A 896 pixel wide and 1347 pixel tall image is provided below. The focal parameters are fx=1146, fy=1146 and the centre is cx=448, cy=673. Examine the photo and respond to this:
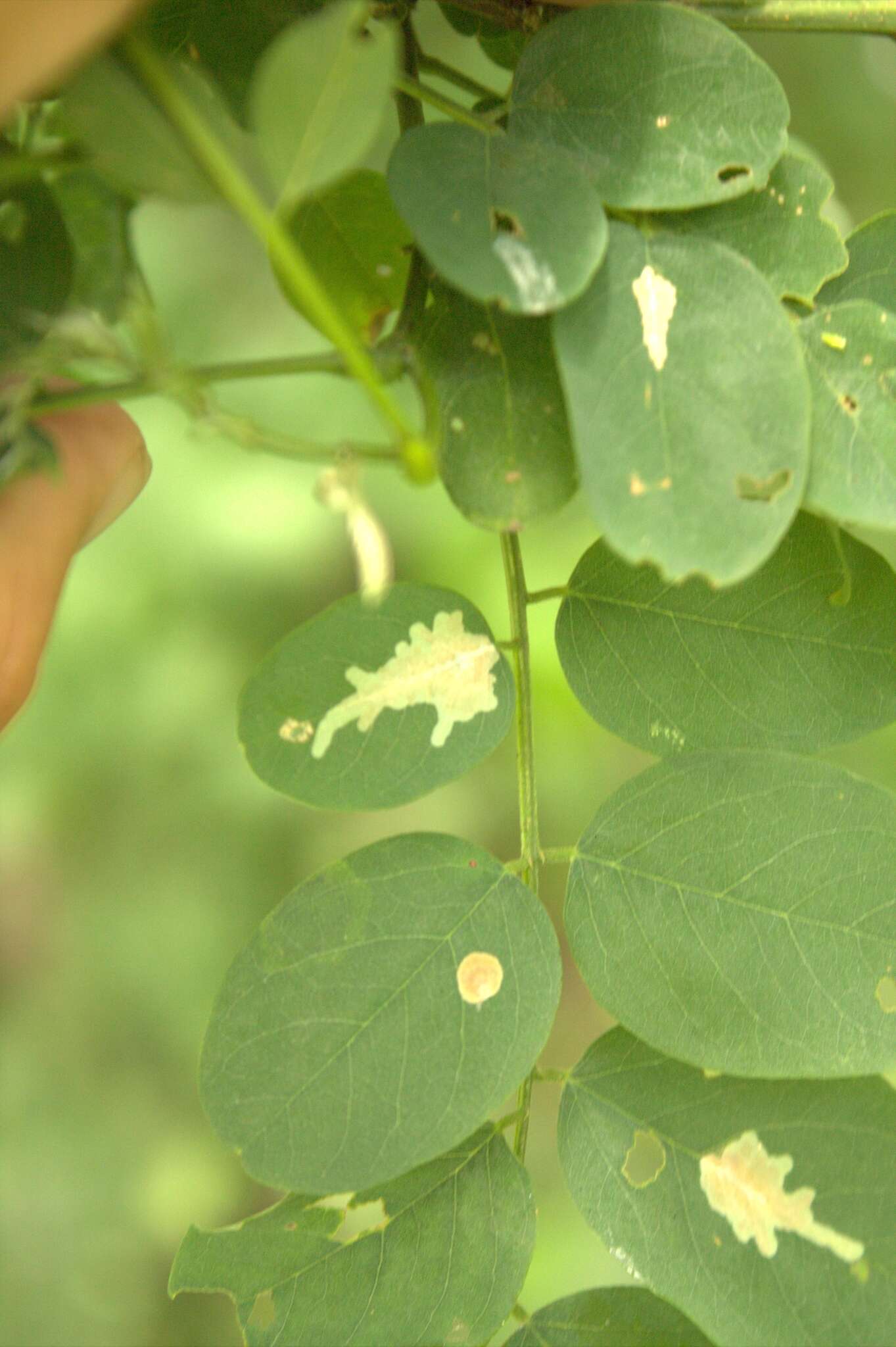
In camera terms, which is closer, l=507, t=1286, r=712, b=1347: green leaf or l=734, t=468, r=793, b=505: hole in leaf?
l=734, t=468, r=793, b=505: hole in leaf

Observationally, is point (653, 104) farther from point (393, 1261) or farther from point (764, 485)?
point (393, 1261)

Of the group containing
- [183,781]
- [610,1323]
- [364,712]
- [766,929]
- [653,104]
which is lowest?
[183,781]

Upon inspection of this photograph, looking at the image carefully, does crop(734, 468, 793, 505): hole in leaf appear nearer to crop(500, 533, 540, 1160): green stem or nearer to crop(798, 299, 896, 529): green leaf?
crop(798, 299, 896, 529): green leaf

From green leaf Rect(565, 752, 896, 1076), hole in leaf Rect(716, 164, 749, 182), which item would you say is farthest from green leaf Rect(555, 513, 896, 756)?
hole in leaf Rect(716, 164, 749, 182)

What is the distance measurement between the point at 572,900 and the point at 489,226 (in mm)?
266

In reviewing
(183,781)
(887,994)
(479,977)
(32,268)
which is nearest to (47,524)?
(32,268)

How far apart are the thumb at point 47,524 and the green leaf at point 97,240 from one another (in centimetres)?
14

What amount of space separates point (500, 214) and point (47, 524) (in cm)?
26

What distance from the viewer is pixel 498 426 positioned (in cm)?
38

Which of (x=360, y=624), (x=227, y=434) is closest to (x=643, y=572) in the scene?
(x=360, y=624)

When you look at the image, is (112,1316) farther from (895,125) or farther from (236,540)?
(895,125)

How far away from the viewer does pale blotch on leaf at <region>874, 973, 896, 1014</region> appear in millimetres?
412

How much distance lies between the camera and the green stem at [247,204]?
264 millimetres

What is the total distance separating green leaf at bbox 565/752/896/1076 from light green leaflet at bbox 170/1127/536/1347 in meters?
0.10
